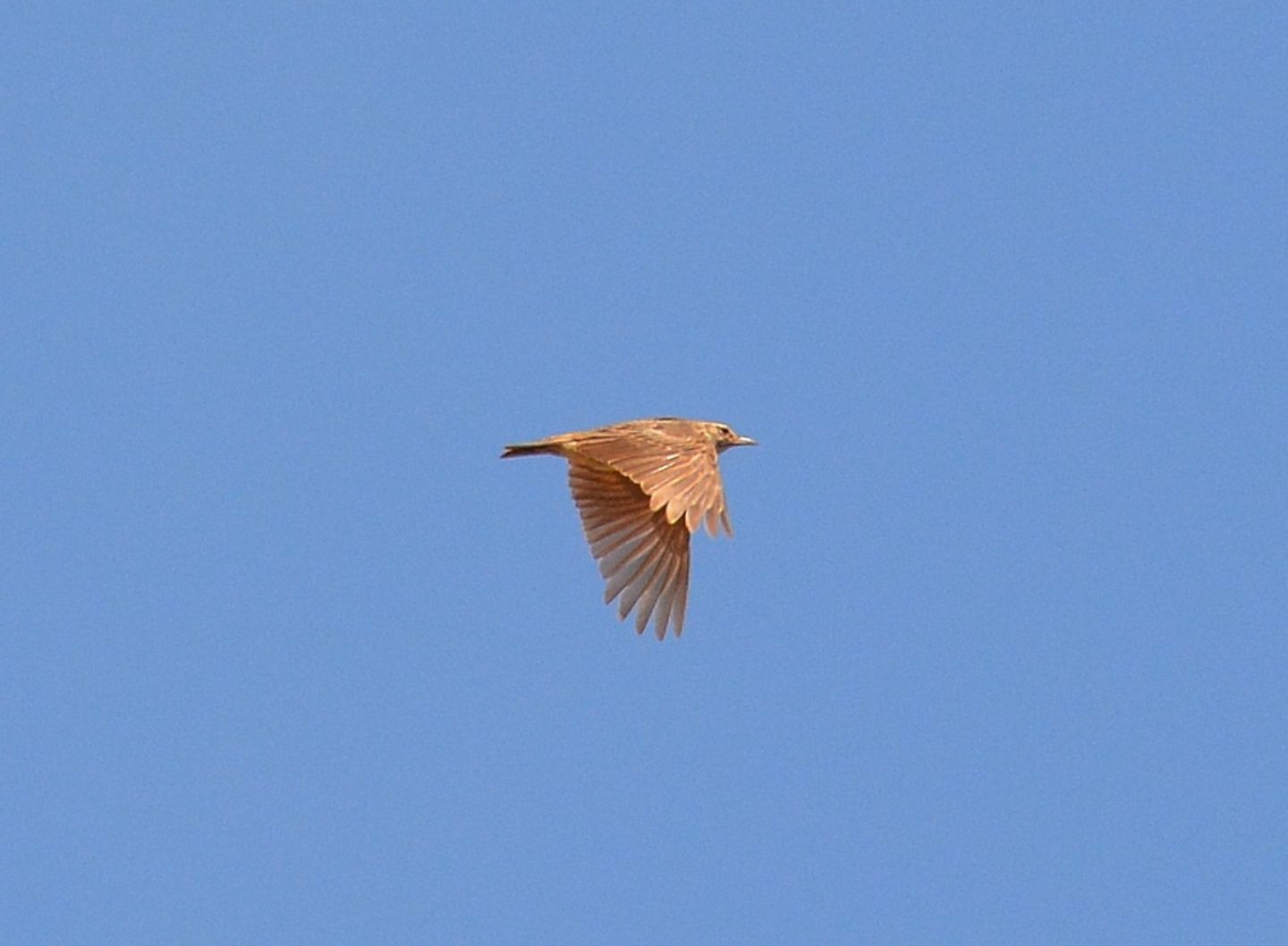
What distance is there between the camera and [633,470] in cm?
1617

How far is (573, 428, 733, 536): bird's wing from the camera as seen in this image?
52.0 ft

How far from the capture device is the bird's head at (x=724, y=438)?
1855 centimetres

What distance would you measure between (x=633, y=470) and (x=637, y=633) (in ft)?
4.61

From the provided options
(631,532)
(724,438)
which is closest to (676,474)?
(631,532)

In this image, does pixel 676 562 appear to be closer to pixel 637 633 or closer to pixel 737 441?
pixel 637 633

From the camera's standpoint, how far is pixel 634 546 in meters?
17.0

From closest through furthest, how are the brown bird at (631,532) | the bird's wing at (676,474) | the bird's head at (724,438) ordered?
the bird's wing at (676,474), the brown bird at (631,532), the bird's head at (724,438)

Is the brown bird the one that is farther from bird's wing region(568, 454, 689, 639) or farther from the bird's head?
the bird's head

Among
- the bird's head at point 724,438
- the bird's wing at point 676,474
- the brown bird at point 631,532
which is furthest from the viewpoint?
the bird's head at point 724,438

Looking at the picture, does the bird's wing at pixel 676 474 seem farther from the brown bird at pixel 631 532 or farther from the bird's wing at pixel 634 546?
the bird's wing at pixel 634 546

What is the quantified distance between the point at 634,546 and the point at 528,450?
1.11 metres

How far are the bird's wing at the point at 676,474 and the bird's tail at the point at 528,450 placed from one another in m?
0.47

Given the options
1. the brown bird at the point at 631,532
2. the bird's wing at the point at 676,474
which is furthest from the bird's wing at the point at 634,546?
the bird's wing at the point at 676,474

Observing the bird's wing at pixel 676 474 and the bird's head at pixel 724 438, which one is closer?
the bird's wing at pixel 676 474
